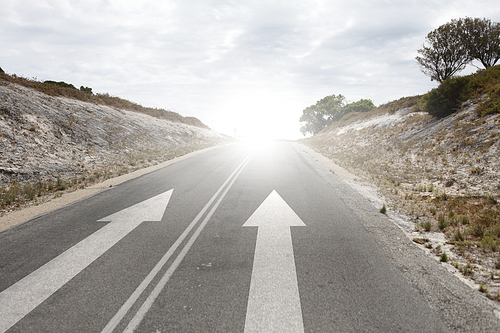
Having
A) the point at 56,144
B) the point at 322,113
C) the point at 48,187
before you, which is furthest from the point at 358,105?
the point at 48,187

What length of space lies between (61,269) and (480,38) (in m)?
34.4

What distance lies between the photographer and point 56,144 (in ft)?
46.1

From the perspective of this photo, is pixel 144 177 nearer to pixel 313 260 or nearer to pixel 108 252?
pixel 108 252

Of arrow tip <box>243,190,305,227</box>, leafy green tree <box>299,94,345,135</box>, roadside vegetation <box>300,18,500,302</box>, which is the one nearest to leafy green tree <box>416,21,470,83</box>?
roadside vegetation <box>300,18,500,302</box>

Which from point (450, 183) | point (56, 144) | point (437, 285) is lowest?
point (437, 285)

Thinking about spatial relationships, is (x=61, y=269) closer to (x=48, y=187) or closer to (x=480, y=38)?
(x=48, y=187)

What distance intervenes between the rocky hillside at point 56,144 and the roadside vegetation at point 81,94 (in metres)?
0.91

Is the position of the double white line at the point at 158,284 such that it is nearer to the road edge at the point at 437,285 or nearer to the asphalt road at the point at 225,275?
the asphalt road at the point at 225,275

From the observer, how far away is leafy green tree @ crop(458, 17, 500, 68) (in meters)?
23.1

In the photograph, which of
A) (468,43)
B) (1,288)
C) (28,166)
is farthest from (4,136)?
(468,43)

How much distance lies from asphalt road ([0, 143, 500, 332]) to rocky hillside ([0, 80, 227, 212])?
471 centimetres

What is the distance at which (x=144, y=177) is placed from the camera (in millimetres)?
11258

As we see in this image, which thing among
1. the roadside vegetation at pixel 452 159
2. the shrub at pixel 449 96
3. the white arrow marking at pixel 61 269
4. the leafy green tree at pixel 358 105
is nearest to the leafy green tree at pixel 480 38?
the roadside vegetation at pixel 452 159

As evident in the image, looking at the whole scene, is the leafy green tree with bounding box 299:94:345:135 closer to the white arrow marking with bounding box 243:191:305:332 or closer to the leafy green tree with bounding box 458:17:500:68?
the leafy green tree with bounding box 458:17:500:68
